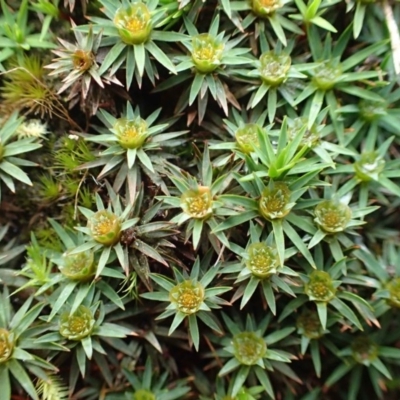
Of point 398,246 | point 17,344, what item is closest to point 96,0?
point 17,344

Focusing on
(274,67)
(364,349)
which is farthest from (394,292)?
(274,67)

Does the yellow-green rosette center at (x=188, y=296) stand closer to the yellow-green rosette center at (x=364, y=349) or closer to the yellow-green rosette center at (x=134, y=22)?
the yellow-green rosette center at (x=364, y=349)

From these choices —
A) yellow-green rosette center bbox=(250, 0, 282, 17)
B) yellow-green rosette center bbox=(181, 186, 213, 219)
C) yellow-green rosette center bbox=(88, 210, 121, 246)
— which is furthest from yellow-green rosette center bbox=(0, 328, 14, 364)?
yellow-green rosette center bbox=(250, 0, 282, 17)

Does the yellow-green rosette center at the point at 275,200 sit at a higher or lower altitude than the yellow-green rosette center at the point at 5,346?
higher

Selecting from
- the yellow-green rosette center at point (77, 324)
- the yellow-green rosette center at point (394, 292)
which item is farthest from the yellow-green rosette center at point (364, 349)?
the yellow-green rosette center at point (77, 324)

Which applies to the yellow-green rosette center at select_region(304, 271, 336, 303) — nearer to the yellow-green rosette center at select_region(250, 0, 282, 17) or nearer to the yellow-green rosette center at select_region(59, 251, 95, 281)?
the yellow-green rosette center at select_region(59, 251, 95, 281)

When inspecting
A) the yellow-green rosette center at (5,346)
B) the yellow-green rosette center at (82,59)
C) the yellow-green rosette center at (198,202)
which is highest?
the yellow-green rosette center at (82,59)
